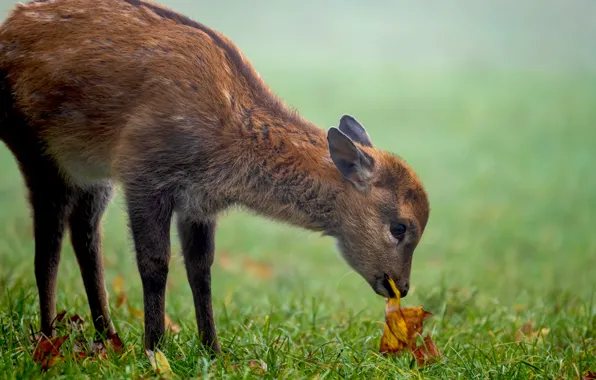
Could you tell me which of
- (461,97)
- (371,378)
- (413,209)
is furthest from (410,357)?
(461,97)

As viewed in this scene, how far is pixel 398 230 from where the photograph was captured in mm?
5891

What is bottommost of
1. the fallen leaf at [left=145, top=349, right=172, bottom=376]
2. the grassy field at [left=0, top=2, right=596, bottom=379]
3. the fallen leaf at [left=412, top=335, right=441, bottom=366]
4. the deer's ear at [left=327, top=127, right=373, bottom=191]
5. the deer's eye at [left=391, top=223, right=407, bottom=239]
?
the grassy field at [left=0, top=2, right=596, bottom=379]

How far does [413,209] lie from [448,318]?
1426 mm

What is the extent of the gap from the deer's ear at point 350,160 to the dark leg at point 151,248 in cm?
123

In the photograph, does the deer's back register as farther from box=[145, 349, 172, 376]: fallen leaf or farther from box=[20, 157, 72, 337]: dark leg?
box=[145, 349, 172, 376]: fallen leaf

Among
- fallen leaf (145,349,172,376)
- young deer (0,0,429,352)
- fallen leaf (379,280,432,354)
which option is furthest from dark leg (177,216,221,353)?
fallen leaf (379,280,432,354)

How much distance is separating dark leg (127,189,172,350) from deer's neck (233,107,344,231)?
652 millimetres

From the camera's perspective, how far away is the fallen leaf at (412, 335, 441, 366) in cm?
546

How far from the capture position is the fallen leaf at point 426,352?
5.46 meters

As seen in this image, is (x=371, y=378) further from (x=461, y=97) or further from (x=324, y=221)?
(x=461, y=97)

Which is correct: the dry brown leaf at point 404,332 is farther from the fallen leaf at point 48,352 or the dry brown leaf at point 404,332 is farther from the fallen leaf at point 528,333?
the fallen leaf at point 48,352

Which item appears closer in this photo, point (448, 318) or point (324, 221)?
point (324, 221)

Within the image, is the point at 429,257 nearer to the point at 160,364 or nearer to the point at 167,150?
the point at 167,150

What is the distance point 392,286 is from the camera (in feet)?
19.4
